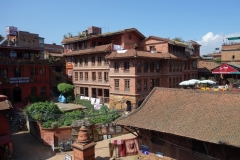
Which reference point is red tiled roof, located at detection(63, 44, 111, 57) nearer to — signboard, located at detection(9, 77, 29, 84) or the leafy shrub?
the leafy shrub

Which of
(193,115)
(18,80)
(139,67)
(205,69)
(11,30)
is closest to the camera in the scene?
(193,115)

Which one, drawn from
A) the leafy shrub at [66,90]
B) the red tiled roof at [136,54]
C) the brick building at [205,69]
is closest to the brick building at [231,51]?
the brick building at [205,69]

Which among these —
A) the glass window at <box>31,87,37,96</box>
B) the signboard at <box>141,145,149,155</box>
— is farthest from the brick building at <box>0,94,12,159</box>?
the glass window at <box>31,87,37,96</box>

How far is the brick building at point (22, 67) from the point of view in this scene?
92.9 ft

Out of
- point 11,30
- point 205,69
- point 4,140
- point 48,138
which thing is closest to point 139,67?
point 48,138

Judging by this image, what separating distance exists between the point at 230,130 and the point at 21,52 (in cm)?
3068

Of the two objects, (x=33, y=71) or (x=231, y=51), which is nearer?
(x=33, y=71)

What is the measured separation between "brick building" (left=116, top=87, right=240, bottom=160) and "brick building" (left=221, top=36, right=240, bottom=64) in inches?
1529

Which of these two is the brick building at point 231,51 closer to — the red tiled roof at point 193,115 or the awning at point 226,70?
the awning at point 226,70

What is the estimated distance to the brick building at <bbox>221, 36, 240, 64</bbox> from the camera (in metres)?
45.9

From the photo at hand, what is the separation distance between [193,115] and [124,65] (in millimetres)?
17072

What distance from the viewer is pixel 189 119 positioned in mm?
12609

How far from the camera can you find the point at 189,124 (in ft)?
40.1

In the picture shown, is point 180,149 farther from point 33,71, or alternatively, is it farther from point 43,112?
point 33,71
